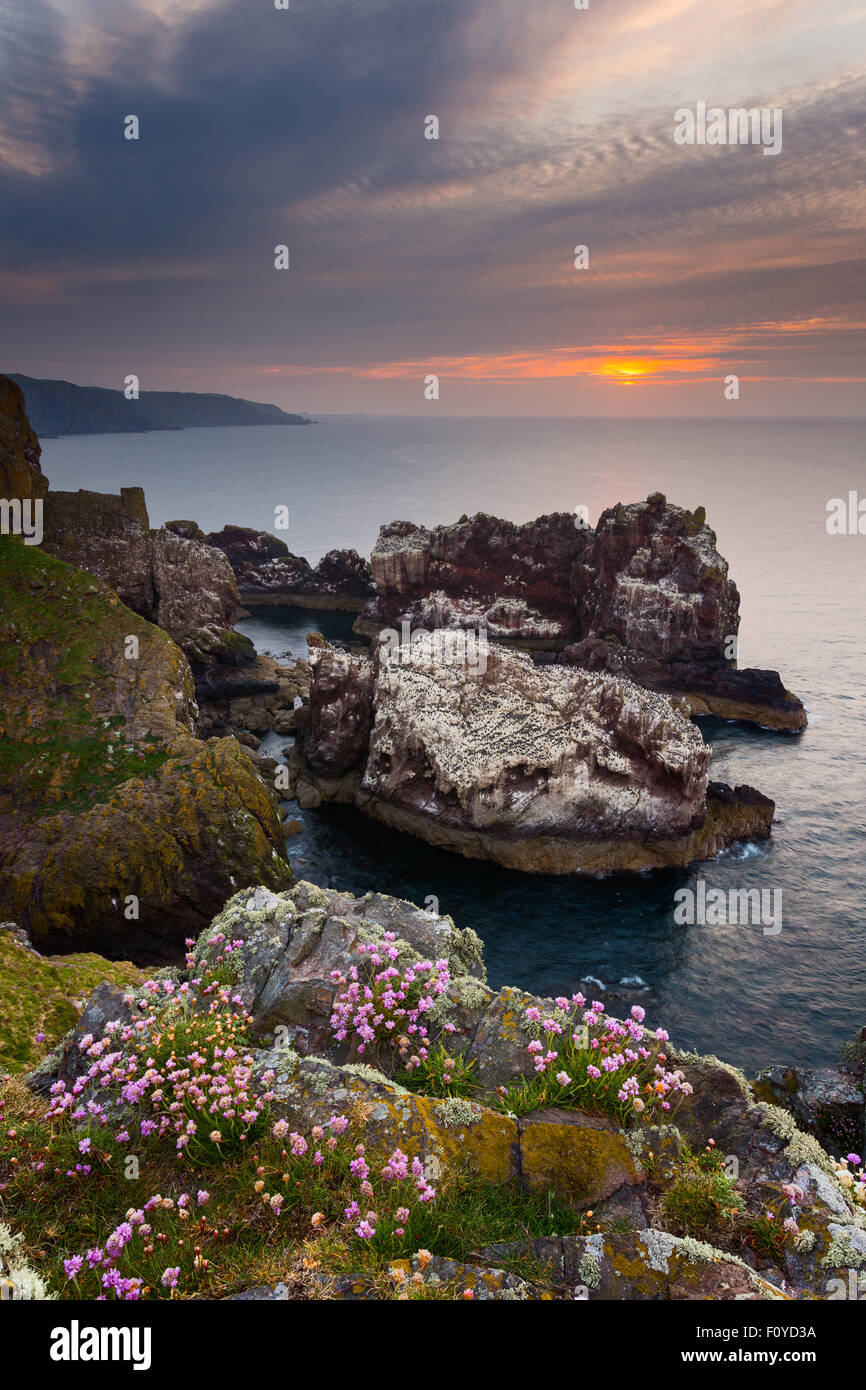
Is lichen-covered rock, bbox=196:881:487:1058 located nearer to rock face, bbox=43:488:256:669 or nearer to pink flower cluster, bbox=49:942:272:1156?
pink flower cluster, bbox=49:942:272:1156

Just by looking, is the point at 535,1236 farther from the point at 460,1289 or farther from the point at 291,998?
the point at 291,998

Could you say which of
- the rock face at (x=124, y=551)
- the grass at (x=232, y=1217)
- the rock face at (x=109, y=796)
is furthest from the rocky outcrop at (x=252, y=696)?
the grass at (x=232, y=1217)

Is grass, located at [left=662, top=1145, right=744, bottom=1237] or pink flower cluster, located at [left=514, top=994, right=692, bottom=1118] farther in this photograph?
pink flower cluster, located at [left=514, top=994, right=692, bottom=1118]

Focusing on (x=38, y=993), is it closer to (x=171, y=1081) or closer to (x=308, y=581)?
(x=171, y=1081)

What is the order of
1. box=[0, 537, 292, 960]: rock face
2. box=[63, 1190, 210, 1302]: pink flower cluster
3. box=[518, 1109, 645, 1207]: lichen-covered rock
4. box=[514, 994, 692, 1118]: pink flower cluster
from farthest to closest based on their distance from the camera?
1. box=[0, 537, 292, 960]: rock face
2. box=[514, 994, 692, 1118]: pink flower cluster
3. box=[518, 1109, 645, 1207]: lichen-covered rock
4. box=[63, 1190, 210, 1302]: pink flower cluster

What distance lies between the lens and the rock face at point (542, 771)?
4859 cm

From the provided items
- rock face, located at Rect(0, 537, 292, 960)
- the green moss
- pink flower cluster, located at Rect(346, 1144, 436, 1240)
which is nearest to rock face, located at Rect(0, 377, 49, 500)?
rock face, located at Rect(0, 537, 292, 960)

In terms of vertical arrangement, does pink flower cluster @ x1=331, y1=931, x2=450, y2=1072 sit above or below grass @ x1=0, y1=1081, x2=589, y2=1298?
above

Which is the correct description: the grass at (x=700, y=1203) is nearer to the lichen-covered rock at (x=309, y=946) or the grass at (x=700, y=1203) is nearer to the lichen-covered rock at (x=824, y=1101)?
the lichen-covered rock at (x=309, y=946)

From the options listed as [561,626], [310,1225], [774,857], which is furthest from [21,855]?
[561,626]

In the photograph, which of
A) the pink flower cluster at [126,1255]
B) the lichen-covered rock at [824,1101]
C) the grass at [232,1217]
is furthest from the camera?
the lichen-covered rock at [824,1101]

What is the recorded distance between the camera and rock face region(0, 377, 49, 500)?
47.1 metres

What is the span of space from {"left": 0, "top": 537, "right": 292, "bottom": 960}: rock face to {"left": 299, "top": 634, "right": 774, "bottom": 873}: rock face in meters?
17.8

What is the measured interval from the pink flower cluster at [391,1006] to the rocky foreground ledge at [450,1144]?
4 cm
